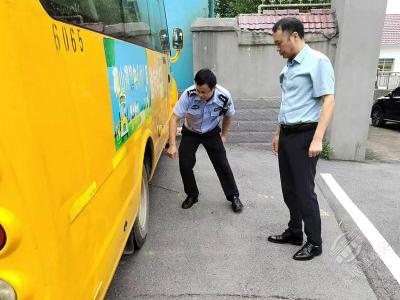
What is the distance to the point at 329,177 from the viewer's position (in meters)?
5.26

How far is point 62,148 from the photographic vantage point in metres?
1.39

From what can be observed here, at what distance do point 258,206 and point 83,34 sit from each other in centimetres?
300

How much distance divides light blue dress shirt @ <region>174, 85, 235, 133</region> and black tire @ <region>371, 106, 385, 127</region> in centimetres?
915

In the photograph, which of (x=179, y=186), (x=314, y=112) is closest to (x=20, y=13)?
(x=314, y=112)

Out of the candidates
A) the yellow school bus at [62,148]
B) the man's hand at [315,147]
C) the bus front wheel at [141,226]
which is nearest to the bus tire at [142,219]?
the bus front wheel at [141,226]

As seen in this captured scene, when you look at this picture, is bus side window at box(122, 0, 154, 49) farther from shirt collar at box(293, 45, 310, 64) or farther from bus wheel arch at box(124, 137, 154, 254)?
shirt collar at box(293, 45, 310, 64)

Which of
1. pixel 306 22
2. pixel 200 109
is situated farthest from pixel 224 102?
pixel 306 22

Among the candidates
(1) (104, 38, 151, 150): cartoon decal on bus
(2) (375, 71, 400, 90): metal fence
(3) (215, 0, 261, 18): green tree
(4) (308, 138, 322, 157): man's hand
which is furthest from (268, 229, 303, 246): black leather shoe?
(2) (375, 71, 400, 90): metal fence

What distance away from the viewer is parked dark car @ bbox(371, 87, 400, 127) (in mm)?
10602

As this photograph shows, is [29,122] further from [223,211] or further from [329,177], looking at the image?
[329,177]

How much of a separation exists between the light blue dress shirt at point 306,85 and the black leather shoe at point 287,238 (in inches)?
42.5

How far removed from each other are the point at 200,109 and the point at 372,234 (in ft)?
6.70

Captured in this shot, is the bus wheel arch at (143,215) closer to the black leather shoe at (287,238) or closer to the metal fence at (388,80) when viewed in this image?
the black leather shoe at (287,238)

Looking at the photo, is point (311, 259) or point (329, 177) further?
point (329, 177)
